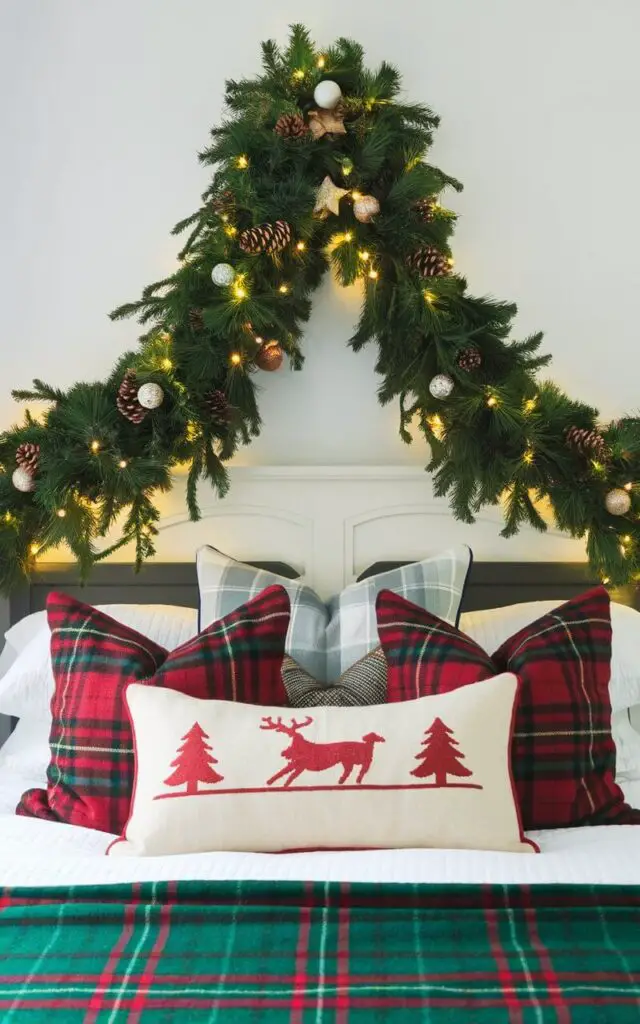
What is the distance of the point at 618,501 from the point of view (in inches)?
74.1

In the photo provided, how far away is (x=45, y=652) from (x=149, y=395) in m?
0.55

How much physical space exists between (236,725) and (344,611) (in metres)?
0.53

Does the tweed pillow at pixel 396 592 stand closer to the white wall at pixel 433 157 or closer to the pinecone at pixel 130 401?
the white wall at pixel 433 157

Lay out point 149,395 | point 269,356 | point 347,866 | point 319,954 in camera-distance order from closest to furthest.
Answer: point 319,954 < point 347,866 < point 149,395 < point 269,356

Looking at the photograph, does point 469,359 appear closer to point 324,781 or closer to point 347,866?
point 324,781

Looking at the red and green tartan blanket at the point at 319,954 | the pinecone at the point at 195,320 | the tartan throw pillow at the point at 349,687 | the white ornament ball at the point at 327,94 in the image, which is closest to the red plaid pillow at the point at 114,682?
the tartan throw pillow at the point at 349,687

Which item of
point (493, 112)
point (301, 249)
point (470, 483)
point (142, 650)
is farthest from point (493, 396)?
point (142, 650)

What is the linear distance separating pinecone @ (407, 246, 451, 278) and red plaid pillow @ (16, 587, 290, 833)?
0.86 meters

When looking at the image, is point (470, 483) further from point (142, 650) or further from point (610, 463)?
point (142, 650)

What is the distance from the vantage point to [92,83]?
216 centimetres

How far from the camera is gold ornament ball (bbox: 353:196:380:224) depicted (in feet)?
6.30

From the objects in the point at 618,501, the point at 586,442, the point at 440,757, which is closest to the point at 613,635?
the point at 618,501

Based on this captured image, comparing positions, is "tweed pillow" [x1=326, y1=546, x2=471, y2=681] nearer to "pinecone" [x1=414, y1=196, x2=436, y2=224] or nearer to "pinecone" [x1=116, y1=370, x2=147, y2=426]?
"pinecone" [x1=116, y1=370, x2=147, y2=426]

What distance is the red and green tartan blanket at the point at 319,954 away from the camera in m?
0.92
